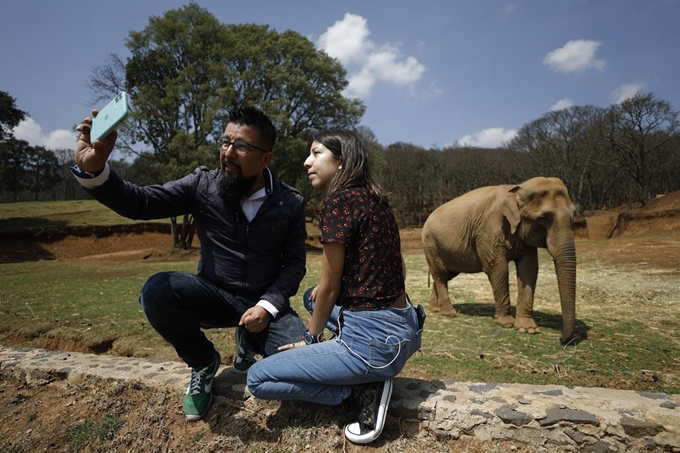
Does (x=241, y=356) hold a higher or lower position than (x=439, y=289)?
higher

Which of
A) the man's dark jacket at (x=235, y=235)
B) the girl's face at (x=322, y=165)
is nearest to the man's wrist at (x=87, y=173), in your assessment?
the man's dark jacket at (x=235, y=235)

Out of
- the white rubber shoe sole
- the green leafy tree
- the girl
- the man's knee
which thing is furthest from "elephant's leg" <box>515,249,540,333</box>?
the green leafy tree

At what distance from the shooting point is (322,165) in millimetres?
2801

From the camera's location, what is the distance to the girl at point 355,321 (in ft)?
8.04

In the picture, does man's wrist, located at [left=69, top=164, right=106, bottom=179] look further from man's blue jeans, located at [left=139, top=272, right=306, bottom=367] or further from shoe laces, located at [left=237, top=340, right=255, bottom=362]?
shoe laces, located at [left=237, top=340, right=255, bottom=362]

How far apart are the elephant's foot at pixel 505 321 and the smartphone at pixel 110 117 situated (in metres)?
6.25

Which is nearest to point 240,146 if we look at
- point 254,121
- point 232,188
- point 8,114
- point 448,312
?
point 254,121

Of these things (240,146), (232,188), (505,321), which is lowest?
(505,321)

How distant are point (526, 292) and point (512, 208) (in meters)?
1.38

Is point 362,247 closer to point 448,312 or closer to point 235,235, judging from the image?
point 235,235

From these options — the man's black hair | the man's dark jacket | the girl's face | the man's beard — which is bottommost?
the man's dark jacket

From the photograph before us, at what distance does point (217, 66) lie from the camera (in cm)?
2208

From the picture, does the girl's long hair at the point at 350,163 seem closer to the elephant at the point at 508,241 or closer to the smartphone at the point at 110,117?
the smartphone at the point at 110,117

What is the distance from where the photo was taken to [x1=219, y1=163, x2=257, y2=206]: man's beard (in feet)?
10.4
